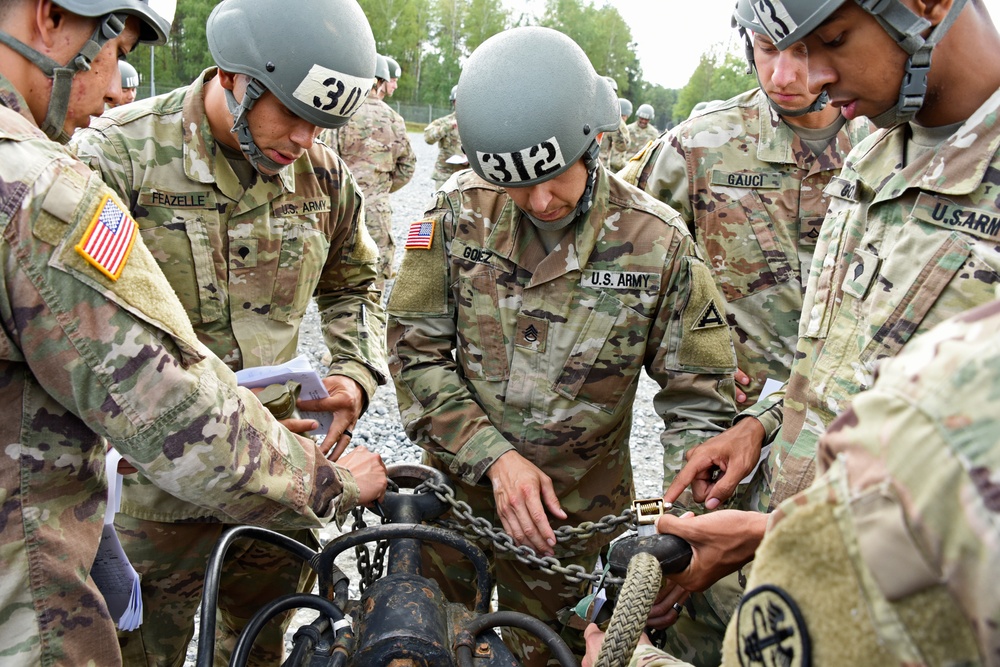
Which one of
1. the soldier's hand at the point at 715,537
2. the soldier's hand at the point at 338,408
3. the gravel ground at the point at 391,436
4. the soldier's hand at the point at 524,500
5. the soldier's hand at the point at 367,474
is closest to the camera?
the soldier's hand at the point at 715,537

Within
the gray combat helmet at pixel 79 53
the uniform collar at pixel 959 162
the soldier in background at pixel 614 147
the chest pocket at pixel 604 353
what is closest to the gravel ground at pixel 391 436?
the chest pocket at pixel 604 353

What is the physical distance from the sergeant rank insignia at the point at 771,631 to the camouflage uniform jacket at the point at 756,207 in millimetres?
2713

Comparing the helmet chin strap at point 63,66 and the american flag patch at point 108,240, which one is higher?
the helmet chin strap at point 63,66

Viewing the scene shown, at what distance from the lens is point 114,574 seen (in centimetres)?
206

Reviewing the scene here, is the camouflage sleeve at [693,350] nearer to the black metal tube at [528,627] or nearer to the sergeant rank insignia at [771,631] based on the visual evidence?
the black metal tube at [528,627]

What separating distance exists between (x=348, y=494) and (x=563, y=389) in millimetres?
843

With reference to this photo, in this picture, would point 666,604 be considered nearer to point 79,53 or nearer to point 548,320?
point 548,320

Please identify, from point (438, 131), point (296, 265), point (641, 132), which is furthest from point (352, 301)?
point (641, 132)

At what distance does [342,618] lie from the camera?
2.10m

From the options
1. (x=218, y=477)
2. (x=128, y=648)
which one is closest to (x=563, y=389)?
(x=218, y=477)

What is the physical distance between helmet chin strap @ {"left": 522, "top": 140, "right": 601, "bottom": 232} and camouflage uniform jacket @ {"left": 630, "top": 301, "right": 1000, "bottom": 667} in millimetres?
1757

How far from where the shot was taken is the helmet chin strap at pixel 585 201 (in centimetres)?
254

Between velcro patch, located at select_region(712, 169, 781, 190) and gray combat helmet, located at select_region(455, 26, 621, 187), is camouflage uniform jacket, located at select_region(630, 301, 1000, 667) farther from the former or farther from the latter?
velcro patch, located at select_region(712, 169, 781, 190)

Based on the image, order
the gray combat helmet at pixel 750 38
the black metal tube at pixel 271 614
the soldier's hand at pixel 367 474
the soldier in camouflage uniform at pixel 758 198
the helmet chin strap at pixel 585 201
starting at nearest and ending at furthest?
the black metal tube at pixel 271 614 < the soldier's hand at pixel 367 474 < the helmet chin strap at pixel 585 201 < the gray combat helmet at pixel 750 38 < the soldier in camouflage uniform at pixel 758 198
